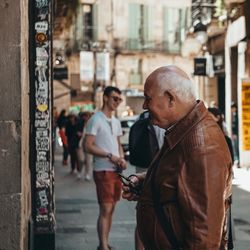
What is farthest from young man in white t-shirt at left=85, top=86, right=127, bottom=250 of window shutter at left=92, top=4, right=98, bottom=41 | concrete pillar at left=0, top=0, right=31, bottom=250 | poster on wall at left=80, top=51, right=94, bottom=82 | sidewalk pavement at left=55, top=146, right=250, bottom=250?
window shutter at left=92, top=4, right=98, bottom=41

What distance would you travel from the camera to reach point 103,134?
8133 millimetres

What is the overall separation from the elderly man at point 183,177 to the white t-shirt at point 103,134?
14.3ft

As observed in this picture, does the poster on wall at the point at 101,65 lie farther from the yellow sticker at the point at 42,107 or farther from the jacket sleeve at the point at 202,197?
the jacket sleeve at the point at 202,197

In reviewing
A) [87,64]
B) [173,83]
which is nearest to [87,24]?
[87,64]

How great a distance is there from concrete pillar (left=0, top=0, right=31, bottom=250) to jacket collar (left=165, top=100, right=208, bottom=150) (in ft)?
7.51

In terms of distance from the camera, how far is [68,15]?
20.7 m

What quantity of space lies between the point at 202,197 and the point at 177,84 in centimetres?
57

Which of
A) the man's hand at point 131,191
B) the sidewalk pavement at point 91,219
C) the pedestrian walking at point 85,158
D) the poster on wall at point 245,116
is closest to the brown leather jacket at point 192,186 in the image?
the man's hand at point 131,191

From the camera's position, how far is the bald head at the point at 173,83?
11.4ft

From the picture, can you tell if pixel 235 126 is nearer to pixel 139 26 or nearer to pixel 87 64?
pixel 87 64

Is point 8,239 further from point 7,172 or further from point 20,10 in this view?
point 20,10

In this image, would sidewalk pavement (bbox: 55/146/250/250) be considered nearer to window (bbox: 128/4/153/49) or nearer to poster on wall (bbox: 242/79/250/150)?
poster on wall (bbox: 242/79/250/150)

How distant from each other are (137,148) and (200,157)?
3.97 metres

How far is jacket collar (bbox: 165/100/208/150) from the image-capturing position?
3.43 meters
